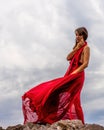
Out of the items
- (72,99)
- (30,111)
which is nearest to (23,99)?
(30,111)

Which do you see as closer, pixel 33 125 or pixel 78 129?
pixel 78 129

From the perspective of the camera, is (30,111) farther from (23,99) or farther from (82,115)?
(82,115)

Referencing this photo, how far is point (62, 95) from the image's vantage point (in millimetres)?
11117

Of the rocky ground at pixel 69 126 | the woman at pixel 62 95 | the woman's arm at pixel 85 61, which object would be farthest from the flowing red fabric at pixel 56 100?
the rocky ground at pixel 69 126

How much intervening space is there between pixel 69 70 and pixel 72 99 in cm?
81

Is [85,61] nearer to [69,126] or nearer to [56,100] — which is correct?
[56,100]

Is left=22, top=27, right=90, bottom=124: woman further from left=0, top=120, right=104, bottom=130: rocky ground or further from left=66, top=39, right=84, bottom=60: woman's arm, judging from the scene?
left=0, top=120, right=104, bottom=130: rocky ground

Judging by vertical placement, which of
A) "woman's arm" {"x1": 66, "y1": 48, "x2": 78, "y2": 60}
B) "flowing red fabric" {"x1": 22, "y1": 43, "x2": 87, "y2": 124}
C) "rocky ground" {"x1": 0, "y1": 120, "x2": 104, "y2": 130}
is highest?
"woman's arm" {"x1": 66, "y1": 48, "x2": 78, "y2": 60}

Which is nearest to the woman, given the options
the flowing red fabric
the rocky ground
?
the flowing red fabric

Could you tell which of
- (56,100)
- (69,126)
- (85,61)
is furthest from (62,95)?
(69,126)

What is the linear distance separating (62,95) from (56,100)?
20 centimetres

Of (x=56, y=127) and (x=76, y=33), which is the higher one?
(x=76, y=33)

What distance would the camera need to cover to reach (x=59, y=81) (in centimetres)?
1113

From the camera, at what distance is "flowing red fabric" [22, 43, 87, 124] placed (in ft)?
35.8
